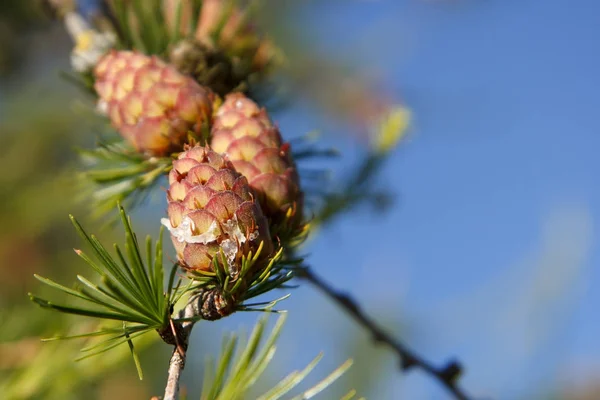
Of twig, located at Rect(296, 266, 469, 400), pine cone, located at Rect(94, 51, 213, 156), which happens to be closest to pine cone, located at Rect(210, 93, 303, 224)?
A: pine cone, located at Rect(94, 51, 213, 156)

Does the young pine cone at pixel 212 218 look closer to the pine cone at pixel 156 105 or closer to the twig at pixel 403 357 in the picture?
the pine cone at pixel 156 105

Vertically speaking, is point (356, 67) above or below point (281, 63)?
above

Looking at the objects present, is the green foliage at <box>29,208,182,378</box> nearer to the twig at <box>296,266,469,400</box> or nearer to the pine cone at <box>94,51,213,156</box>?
the pine cone at <box>94,51,213,156</box>

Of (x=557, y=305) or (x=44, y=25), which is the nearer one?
(x=44, y=25)

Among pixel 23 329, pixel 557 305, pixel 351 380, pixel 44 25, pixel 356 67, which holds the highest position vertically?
pixel 356 67

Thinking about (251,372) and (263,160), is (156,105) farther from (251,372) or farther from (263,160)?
(251,372)

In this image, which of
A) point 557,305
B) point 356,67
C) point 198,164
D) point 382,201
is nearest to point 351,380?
point 557,305

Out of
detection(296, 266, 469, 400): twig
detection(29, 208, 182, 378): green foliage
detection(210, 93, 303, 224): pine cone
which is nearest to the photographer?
detection(29, 208, 182, 378): green foliage

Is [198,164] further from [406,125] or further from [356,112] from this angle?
[356,112]
